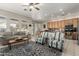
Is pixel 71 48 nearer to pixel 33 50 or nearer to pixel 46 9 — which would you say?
pixel 33 50

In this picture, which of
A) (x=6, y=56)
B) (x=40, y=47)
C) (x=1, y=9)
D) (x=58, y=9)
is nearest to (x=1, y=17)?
(x=1, y=9)

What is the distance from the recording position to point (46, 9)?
204 cm

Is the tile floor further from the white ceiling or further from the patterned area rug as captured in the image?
the white ceiling

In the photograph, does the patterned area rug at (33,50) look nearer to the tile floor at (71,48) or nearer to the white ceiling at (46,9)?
the tile floor at (71,48)

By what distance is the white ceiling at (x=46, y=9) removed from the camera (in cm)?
198

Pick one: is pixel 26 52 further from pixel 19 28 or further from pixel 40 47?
pixel 19 28

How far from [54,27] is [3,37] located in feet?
3.54

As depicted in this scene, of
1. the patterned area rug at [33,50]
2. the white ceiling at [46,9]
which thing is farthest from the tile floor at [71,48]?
the white ceiling at [46,9]

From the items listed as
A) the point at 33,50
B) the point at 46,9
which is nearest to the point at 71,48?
the point at 33,50

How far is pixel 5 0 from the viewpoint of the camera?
6.61ft

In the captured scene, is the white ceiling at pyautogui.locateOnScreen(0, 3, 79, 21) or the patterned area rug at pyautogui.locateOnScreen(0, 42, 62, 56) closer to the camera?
the white ceiling at pyautogui.locateOnScreen(0, 3, 79, 21)

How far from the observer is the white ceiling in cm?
198

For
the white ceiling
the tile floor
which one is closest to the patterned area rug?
the tile floor

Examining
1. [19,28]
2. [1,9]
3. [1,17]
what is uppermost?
[1,9]
